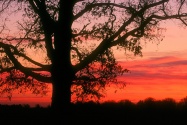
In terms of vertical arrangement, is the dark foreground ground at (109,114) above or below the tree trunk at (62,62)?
below

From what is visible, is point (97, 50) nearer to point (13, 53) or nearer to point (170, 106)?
point (13, 53)

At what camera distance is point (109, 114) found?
69.2ft

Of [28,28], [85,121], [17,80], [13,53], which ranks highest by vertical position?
[28,28]

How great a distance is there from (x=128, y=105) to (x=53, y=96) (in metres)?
5.87

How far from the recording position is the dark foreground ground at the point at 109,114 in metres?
19.3

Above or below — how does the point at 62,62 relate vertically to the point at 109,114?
above

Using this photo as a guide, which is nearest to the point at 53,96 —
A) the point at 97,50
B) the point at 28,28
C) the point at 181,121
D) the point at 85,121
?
the point at 85,121

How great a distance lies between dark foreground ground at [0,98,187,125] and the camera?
1928 cm

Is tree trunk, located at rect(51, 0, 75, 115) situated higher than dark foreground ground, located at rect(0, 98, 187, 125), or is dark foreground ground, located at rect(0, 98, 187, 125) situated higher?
tree trunk, located at rect(51, 0, 75, 115)

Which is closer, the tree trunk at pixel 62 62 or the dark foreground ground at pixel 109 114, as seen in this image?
the tree trunk at pixel 62 62

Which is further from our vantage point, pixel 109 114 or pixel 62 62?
pixel 109 114

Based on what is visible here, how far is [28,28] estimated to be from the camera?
22047 mm

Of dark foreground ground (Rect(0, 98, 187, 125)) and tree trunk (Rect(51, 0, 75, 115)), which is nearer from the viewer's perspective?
tree trunk (Rect(51, 0, 75, 115))

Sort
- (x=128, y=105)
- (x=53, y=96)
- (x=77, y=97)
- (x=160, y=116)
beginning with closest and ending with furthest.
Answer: (x=53, y=96) < (x=160, y=116) < (x=77, y=97) < (x=128, y=105)
